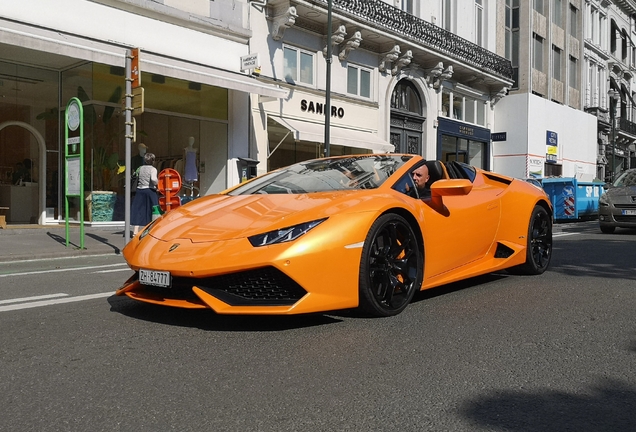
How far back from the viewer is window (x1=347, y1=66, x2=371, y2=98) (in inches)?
813

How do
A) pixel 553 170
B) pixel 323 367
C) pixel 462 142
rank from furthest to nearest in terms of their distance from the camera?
1. pixel 553 170
2. pixel 462 142
3. pixel 323 367

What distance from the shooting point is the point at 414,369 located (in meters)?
3.01

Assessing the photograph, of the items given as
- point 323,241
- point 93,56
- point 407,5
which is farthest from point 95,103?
point 407,5

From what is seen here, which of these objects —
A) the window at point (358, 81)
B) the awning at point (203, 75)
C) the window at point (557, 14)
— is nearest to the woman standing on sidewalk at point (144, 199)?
the awning at point (203, 75)

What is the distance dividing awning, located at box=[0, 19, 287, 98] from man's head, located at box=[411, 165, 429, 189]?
917 centimetres

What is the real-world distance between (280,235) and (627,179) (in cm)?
1227

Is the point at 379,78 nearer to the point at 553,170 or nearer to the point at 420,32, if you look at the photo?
the point at 420,32

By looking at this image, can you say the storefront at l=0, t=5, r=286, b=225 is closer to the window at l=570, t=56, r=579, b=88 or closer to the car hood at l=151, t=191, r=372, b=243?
the car hood at l=151, t=191, r=372, b=243

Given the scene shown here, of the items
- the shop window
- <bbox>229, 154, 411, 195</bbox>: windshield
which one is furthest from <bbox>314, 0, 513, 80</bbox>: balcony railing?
<bbox>229, 154, 411, 195</bbox>: windshield

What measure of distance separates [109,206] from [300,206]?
37.7ft

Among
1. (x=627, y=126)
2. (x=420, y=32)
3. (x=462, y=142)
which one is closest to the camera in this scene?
(x=420, y=32)

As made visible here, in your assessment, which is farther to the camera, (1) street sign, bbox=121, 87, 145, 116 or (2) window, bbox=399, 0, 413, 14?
(2) window, bbox=399, 0, 413, 14

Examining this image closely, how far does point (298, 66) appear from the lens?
1864cm

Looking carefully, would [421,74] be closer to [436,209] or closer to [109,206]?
[109,206]
